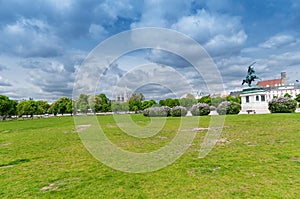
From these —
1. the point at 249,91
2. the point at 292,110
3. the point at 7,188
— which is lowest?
the point at 7,188

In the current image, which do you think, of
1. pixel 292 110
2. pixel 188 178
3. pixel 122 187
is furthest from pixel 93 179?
pixel 292 110

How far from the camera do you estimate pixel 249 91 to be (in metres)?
36.8

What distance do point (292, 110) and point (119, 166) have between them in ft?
84.9

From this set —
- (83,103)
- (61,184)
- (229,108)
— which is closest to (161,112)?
(229,108)

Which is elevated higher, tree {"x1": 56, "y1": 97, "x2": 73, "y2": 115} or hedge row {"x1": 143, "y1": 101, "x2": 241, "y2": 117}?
tree {"x1": 56, "y1": 97, "x2": 73, "y2": 115}

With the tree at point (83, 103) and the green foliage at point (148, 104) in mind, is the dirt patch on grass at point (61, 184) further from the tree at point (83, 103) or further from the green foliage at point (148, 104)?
the tree at point (83, 103)

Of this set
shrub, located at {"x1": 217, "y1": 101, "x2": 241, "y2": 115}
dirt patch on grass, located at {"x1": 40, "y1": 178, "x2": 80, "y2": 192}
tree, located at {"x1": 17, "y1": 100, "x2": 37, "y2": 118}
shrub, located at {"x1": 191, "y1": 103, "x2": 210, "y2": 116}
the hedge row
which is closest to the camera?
dirt patch on grass, located at {"x1": 40, "y1": 178, "x2": 80, "y2": 192}

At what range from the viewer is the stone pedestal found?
34.3 metres

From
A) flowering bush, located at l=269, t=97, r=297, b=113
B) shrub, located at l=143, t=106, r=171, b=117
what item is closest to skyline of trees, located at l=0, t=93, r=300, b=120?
shrub, located at l=143, t=106, r=171, b=117

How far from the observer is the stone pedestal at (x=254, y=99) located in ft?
112

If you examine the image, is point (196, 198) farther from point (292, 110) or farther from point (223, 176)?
point (292, 110)

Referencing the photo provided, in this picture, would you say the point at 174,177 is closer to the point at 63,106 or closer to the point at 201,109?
the point at 201,109

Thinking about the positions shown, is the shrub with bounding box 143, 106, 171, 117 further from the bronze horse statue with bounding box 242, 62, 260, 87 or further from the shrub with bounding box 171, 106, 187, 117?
the bronze horse statue with bounding box 242, 62, 260, 87

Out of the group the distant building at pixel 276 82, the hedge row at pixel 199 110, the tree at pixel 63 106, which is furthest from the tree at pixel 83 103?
the distant building at pixel 276 82
